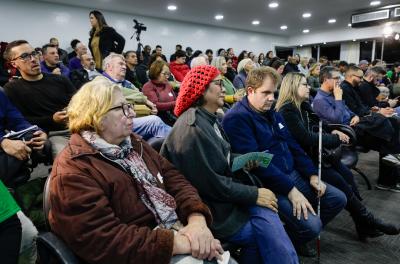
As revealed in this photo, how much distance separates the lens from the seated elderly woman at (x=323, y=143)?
7.34ft

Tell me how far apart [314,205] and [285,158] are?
373 millimetres

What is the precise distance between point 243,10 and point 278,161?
9.44 meters

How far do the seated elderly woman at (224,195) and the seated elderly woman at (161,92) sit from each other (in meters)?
1.87

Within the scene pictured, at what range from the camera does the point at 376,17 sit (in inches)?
377

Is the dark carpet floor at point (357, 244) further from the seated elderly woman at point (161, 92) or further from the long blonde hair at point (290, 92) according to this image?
the seated elderly woman at point (161, 92)

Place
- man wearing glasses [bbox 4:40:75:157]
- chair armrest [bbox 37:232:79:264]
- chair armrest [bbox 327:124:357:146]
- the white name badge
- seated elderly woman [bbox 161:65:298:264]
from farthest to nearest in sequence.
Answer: chair armrest [bbox 327:124:357:146]
man wearing glasses [bbox 4:40:75:157]
seated elderly woman [bbox 161:65:298:264]
the white name badge
chair armrest [bbox 37:232:79:264]

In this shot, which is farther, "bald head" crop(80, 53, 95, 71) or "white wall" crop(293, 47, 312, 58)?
"white wall" crop(293, 47, 312, 58)

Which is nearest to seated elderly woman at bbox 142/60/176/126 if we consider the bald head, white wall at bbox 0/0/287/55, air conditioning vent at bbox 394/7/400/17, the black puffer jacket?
the black puffer jacket

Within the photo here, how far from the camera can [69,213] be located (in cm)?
95

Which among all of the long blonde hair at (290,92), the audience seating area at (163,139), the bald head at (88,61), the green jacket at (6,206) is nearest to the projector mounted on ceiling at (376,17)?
the audience seating area at (163,139)

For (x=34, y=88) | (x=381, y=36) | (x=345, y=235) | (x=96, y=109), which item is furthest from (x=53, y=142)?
(x=381, y=36)

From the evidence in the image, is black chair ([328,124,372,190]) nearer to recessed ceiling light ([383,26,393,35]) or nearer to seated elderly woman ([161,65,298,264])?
seated elderly woman ([161,65,298,264])

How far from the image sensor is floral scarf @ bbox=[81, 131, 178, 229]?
3.69 ft

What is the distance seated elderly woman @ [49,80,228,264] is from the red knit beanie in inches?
14.7
